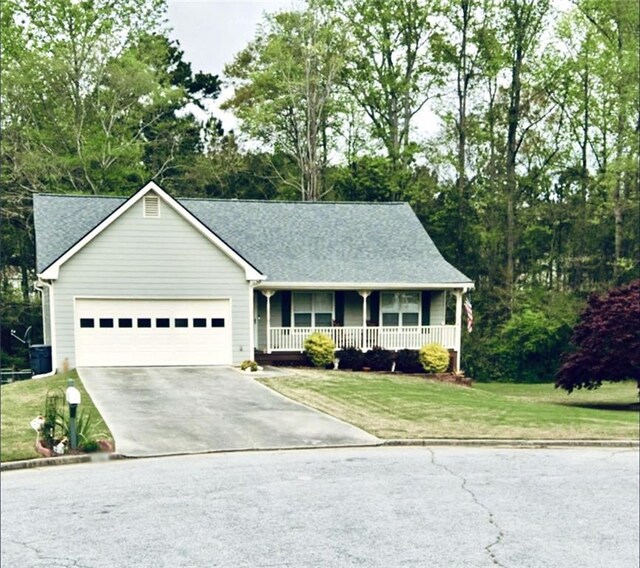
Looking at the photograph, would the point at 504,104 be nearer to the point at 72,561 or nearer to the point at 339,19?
the point at 339,19

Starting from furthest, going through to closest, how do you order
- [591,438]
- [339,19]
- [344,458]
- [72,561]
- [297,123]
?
[591,438] < [344,458] < [297,123] < [339,19] < [72,561]

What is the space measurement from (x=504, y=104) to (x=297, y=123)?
10.9 m

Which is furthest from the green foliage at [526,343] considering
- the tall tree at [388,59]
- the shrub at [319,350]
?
the tall tree at [388,59]

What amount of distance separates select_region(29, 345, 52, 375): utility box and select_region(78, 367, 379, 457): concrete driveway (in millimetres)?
2495

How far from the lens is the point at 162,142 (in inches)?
269

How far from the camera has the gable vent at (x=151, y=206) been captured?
37.3ft

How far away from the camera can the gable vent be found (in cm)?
1136

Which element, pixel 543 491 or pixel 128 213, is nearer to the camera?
pixel 543 491

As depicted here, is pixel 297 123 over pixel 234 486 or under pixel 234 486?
over

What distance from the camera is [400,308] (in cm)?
2373

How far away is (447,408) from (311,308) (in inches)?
336

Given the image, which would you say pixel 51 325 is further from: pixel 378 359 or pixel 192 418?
pixel 378 359

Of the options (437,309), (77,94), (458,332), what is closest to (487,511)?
(77,94)

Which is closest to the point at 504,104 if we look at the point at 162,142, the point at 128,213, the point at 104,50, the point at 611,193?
the point at 611,193
